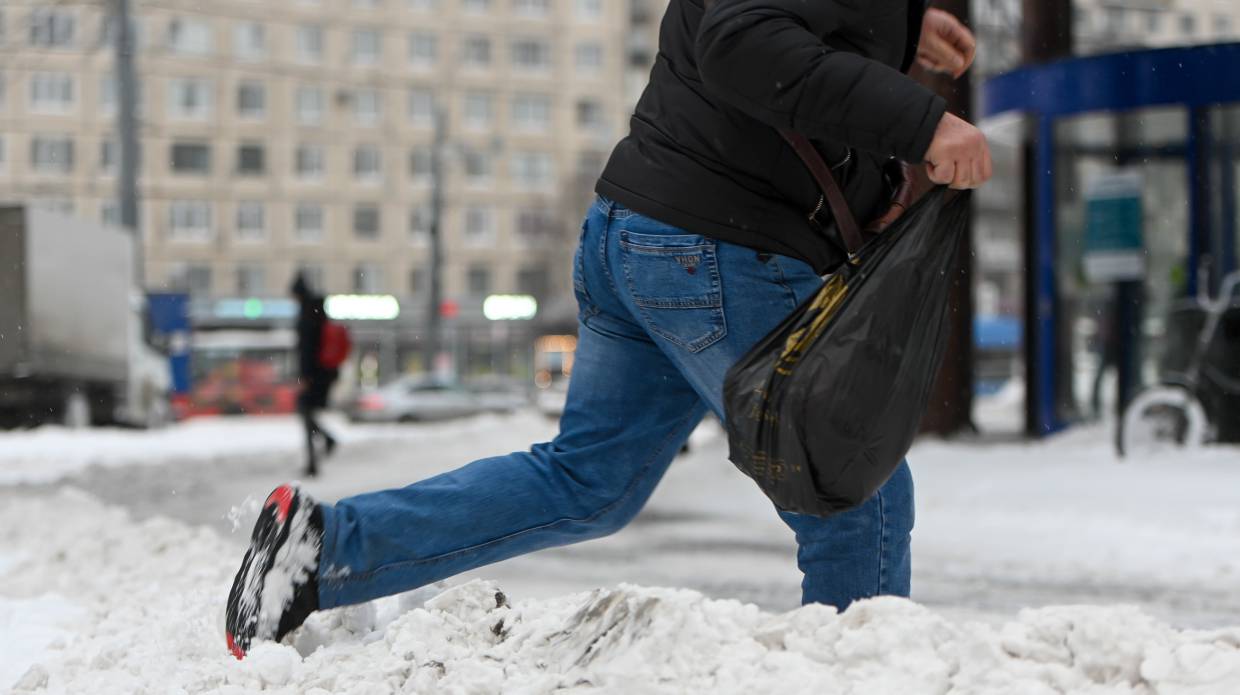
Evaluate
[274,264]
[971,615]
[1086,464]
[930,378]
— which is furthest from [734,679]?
[274,264]

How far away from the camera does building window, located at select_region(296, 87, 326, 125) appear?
5972 centimetres

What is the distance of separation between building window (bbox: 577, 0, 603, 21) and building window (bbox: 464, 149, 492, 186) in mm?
7940

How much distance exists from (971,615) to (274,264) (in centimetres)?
5628

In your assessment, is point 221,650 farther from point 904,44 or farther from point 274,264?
point 274,264

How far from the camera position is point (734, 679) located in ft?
7.57

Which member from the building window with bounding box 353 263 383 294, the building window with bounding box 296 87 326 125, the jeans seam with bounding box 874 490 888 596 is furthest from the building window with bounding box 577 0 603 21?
the jeans seam with bounding box 874 490 888 596

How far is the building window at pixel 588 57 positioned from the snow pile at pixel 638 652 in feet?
198

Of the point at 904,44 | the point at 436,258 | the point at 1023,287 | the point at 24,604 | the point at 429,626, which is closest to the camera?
the point at 904,44

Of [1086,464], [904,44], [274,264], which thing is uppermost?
[904,44]

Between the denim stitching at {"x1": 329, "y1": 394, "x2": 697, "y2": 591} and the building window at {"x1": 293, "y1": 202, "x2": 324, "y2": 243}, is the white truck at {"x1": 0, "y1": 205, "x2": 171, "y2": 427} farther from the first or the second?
the building window at {"x1": 293, "y1": 202, "x2": 324, "y2": 243}

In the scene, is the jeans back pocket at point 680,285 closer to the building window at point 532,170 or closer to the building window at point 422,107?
the building window at point 532,170

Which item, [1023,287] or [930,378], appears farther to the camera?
[1023,287]

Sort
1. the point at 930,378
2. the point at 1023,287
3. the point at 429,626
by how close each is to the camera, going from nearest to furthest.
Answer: the point at 930,378 → the point at 429,626 → the point at 1023,287

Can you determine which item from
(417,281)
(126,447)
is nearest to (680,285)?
(126,447)
